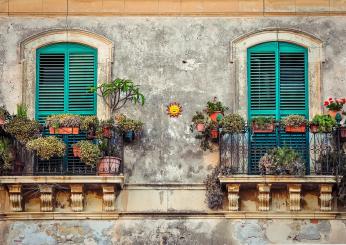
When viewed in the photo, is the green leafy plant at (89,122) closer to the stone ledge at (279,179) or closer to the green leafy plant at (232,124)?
the green leafy plant at (232,124)

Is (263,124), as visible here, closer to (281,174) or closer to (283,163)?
(283,163)

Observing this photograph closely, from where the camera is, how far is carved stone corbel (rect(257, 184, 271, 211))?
23469mm

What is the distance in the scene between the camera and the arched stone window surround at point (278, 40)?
24.5 meters

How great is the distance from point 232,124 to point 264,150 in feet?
3.00

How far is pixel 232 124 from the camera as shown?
77.9ft

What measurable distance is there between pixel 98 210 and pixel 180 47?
3400 millimetres

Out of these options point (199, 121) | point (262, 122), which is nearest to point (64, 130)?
point (199, 121)

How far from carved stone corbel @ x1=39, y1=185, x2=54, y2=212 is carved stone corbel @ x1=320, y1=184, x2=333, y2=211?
470cm

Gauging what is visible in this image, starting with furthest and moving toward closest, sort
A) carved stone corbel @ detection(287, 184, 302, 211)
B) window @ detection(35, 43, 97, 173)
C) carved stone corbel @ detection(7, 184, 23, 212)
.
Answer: window @ detection(35, 43, 97, 173)
carved stone corbel @ detection(7, 184, 23, 212)
carved stone corbel @ detection(287, 184, 302, 211)

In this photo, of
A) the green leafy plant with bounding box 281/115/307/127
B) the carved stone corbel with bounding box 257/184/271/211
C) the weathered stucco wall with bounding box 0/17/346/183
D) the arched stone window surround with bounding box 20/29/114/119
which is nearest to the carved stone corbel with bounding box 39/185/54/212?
the weathered stucco wall with bounding box 0/17/346/183

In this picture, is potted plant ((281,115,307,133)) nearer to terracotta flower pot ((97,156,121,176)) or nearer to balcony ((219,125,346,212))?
balcony ((219,125,346,212))

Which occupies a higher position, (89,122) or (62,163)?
(89,122)

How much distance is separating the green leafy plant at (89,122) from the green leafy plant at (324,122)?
3.80m

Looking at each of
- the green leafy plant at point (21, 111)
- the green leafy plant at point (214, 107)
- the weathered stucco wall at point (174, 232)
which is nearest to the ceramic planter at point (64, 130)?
the green leafy plant at point (21, 111)
